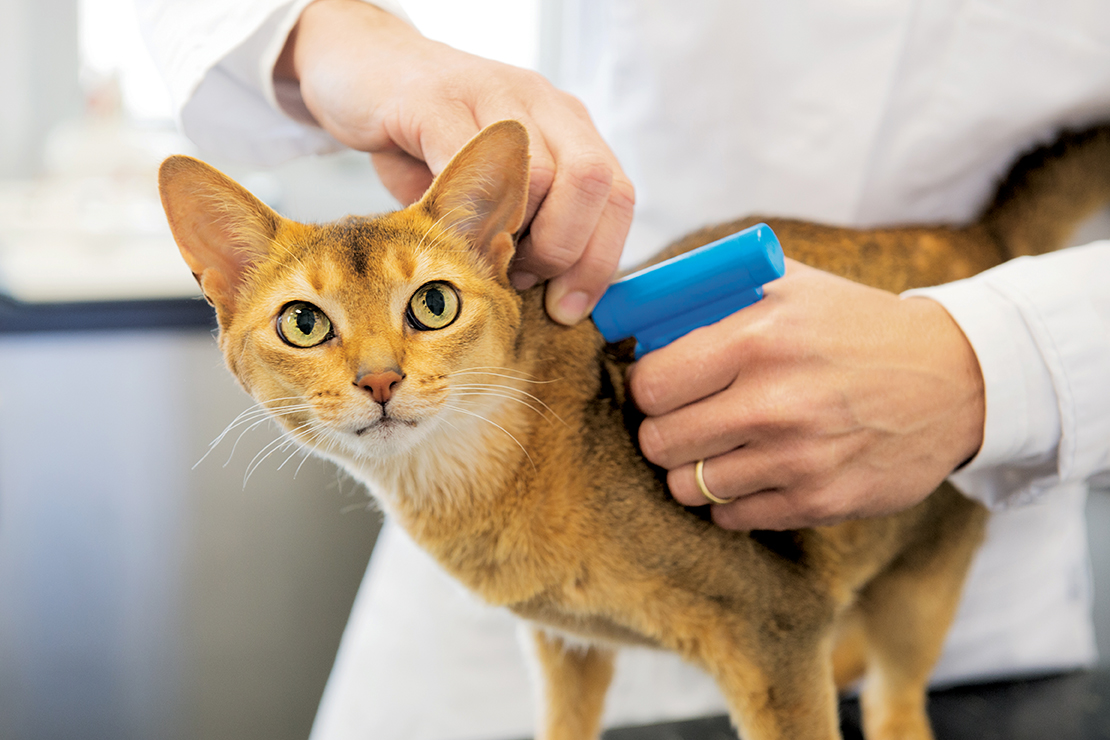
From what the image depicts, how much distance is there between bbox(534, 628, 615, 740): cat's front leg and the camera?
943mm

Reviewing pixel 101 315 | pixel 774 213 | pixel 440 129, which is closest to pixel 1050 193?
pixel 774 213

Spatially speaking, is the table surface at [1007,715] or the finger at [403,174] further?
the table surface at [1007,715]

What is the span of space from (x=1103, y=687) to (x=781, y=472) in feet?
2.76

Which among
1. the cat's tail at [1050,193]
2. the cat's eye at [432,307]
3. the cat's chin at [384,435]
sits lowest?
the cat's chin at [384,435]

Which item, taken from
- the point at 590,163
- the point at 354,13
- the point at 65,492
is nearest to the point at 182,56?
the point at 354,13

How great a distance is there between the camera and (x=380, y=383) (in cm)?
59

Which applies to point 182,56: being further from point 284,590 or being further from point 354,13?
point 284,590

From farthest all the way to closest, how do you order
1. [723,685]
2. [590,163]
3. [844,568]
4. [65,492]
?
1. [65,492]
2. [844,568]
3. [723,685]
4. [590,163]

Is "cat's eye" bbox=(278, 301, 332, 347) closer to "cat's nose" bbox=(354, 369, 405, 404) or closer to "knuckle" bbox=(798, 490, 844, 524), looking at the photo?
"cat's nose" bbox=(354, 369, 405, 404)

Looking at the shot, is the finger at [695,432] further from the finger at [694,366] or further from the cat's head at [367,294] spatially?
the cat's head at [367,294]

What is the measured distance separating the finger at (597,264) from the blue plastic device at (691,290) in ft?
0.06

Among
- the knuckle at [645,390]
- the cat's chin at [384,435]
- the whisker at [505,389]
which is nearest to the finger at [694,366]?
the knuckle at [645,390]

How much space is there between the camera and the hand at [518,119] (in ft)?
2.15

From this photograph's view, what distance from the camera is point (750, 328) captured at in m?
0.68
